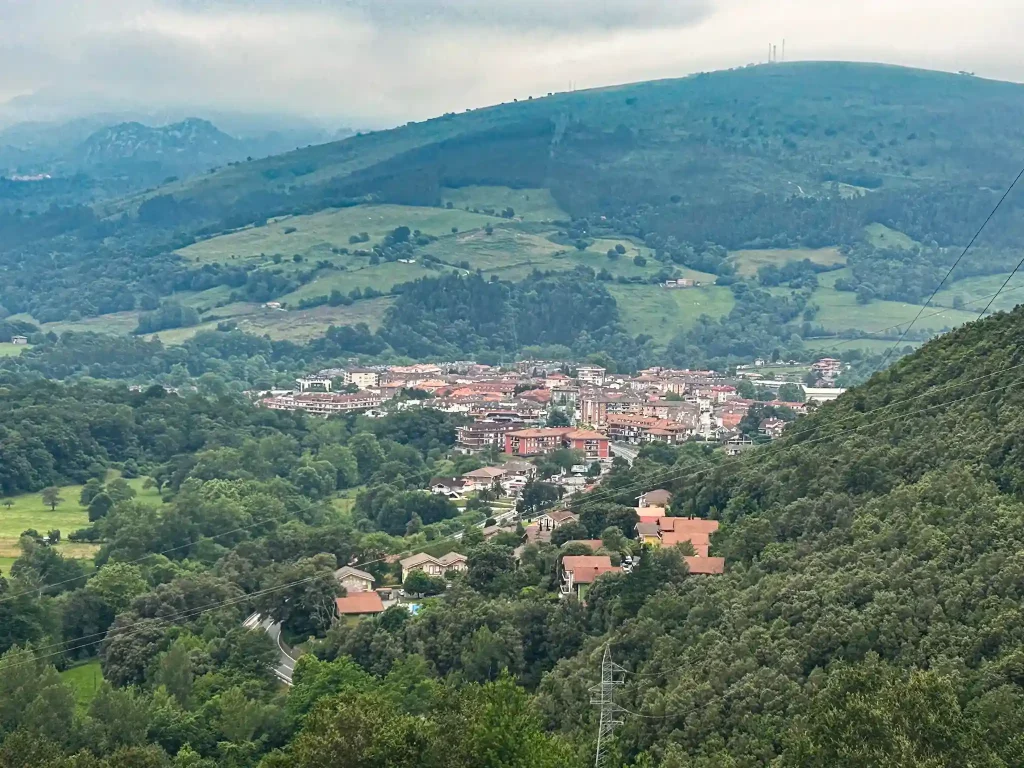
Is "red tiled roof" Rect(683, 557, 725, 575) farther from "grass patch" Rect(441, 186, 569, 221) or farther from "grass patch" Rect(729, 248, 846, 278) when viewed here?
"grass patch" Rect(441, 186, 569, 221)

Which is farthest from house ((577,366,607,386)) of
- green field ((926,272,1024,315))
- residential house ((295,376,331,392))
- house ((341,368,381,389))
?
green field ((926,272,1024,315))

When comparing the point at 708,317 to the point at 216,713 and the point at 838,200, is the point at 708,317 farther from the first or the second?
the point at 216,713

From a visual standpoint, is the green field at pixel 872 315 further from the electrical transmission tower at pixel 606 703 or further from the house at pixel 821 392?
the electrical transmission tower at pixel 606 703

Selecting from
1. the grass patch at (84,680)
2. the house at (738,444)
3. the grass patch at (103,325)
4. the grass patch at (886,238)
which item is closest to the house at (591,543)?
the grass patch at (84,680)

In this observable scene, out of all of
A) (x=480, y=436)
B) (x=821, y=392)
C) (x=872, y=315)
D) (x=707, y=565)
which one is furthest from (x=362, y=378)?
(x=707, y=565)

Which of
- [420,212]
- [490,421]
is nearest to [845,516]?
[490,421]

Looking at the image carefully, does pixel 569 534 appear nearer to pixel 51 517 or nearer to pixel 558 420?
pixel 51 517
